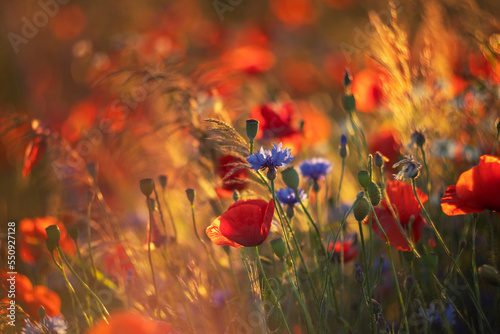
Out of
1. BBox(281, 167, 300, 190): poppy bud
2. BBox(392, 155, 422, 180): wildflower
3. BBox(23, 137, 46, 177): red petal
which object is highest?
BBox(23, 137, 46, 177): red petal

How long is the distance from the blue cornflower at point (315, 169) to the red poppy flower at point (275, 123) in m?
0.15

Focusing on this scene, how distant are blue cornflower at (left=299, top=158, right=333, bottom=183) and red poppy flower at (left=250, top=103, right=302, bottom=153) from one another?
150mm

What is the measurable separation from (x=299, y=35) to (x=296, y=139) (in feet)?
7.69

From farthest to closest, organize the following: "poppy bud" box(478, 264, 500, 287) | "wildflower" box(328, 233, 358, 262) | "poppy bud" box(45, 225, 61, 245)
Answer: "wildflower" box(328, 233, 358, 262)
"poppy bud" box(45, 225, 61, 245)
"poppy bud" box(478, 264, 500, 287)

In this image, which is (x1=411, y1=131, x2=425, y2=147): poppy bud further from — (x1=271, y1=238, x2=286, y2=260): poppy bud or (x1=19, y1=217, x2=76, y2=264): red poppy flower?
(x1=19, y1=217, x2=76, y2=264): red poppy flower

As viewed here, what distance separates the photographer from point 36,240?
0.99m

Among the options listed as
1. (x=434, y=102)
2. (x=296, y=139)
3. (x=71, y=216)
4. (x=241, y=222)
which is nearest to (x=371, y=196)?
(x=241, y=222)

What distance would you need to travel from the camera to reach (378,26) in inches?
34.1

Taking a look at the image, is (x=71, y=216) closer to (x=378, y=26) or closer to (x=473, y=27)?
(x=378, y=26)

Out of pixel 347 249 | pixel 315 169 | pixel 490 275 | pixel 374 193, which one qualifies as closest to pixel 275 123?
pixel 315 169

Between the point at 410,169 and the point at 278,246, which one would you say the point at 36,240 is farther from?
the point at 410,169

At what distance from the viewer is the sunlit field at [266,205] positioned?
0.65m

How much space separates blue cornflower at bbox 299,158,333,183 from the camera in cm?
88

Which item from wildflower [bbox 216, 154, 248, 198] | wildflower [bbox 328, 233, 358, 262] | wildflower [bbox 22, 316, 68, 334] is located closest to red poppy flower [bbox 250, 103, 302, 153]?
wildflower [bbox 216, 154, 248, 198]
